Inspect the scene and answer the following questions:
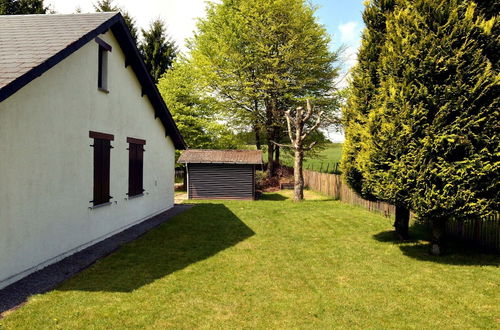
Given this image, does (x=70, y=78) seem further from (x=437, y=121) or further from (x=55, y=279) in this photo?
(x=437, y=121)

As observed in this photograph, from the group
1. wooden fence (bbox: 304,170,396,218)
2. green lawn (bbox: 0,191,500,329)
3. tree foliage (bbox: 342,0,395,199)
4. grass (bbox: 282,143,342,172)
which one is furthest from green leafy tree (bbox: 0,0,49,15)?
tree foliage (bbox: 342,0,395,199)

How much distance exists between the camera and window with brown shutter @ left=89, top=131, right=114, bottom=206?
10.4m

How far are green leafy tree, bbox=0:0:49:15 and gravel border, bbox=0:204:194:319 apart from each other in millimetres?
30113

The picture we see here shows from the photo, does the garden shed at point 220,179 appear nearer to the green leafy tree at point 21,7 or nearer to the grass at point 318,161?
the grass at point 318,161

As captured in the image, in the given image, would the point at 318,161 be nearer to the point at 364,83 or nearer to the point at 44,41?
the point at 364,83

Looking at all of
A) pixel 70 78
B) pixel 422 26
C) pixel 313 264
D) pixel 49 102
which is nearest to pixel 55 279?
pixel 49 102

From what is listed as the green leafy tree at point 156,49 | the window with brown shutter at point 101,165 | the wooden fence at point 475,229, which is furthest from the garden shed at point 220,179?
the green leafy tree at point 156,49

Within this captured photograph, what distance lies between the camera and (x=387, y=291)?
7266 millimetres

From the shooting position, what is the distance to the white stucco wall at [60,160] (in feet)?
22.9

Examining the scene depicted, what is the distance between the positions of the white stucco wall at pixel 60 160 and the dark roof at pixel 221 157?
32.0 feet

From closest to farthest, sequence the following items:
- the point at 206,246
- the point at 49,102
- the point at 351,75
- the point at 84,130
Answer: the point at 49,102 < the point at 84,130 < the point at 206,246 < the point at 351,75

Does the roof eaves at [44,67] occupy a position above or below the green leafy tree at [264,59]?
below

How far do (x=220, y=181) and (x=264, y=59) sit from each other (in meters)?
11.9

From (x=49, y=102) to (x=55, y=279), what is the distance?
4.07 m
